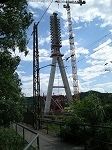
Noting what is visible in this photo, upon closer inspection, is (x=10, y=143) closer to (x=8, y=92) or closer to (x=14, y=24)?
(x=8, y=92)

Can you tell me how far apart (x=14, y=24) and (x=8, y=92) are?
11.6 ft

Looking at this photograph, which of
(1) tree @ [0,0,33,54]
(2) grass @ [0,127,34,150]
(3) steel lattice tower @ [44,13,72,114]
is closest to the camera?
(1) tree @ [0,0,33,54]

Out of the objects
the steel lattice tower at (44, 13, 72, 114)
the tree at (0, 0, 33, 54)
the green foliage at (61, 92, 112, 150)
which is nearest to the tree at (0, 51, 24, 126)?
the tree at (0, 0, 33, 54)

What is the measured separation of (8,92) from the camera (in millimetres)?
18500

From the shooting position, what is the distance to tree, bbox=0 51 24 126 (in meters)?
16.9

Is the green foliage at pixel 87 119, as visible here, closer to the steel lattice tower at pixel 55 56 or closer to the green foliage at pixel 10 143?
the green foliage at pixel 10 143

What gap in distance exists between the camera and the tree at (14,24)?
16750 mm

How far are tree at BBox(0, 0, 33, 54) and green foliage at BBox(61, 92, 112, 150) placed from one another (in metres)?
5.02

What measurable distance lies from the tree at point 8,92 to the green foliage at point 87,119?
10.6ft

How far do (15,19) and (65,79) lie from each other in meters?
60.6

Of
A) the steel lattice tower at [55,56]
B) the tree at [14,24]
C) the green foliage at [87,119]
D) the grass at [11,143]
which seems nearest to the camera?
the tree at [14,24]

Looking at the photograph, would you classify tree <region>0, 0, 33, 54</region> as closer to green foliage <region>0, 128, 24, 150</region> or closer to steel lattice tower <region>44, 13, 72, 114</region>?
green foliage <region>0, 128, 24, 150</region>

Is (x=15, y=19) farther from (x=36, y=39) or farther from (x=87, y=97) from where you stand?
(x=36, y=39)

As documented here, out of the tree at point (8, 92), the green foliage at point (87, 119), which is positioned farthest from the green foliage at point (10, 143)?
the green foliage at point (87, 119)
